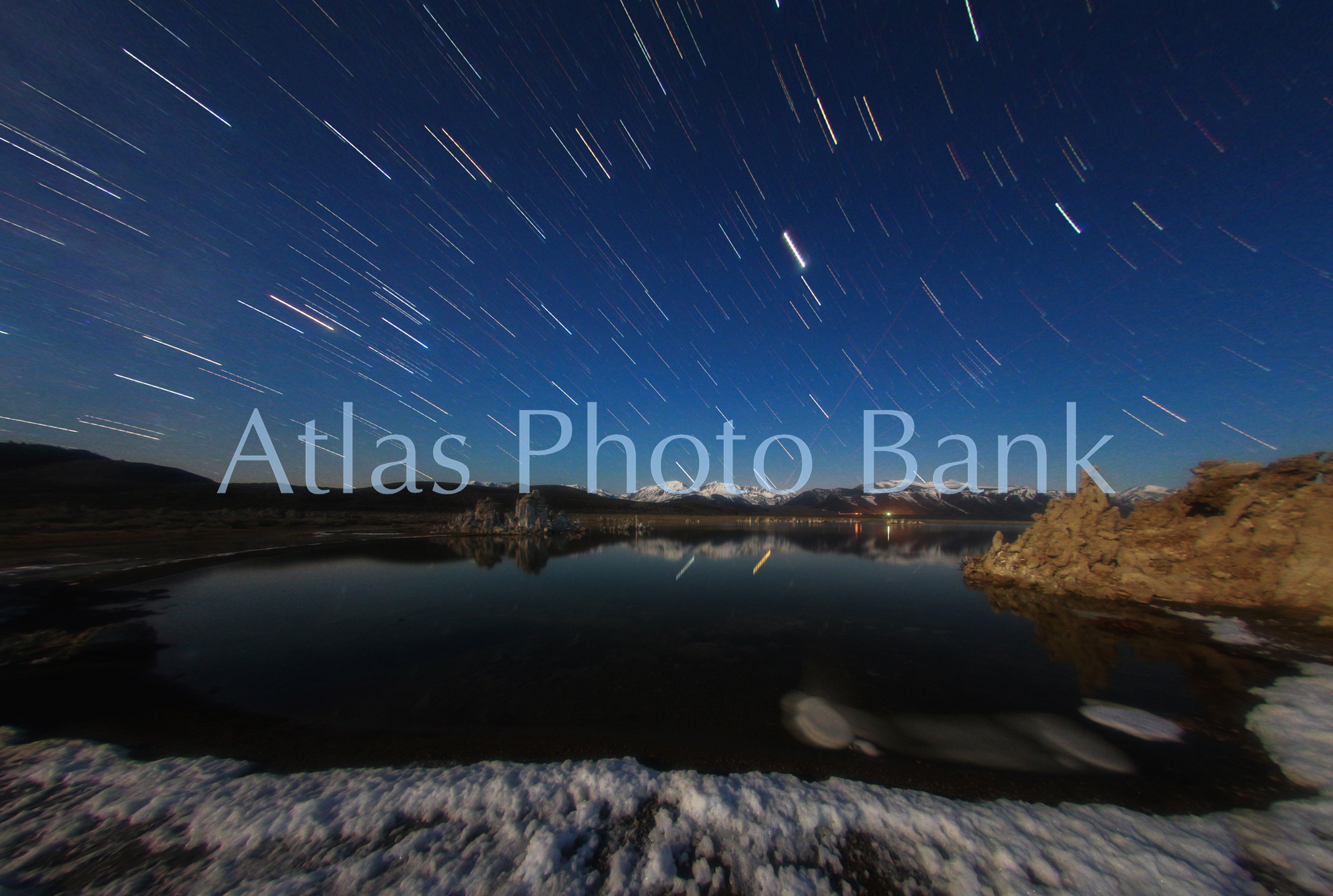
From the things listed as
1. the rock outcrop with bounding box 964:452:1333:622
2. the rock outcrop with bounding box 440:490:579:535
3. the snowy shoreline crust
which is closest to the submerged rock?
the snowy shoreline crust

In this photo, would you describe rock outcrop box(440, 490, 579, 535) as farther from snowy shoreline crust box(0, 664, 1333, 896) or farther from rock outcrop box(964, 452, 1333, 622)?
rock outcrop box(964, 452, 1333, 622)

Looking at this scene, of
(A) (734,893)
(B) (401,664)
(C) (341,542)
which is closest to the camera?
(A) (734,893)

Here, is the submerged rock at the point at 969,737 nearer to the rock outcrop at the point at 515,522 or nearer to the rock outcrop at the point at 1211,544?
the rock outcrop at the point at 1211,544

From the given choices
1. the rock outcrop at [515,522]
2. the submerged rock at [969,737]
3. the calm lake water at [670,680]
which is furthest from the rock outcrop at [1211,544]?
the rock outcrop at [515,522]

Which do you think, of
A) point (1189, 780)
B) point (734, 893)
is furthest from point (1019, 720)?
point (734, 893)

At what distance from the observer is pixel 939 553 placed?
117ft

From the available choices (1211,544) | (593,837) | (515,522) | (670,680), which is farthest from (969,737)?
(515,522)

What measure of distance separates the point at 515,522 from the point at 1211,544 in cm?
5227

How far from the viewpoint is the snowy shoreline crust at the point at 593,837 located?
418 centimetres

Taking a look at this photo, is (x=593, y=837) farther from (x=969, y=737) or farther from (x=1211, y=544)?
(x=1211, y=544)

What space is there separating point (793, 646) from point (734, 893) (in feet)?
27.9

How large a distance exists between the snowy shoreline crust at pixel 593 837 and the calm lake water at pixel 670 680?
54 cm

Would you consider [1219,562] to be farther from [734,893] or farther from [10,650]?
[10,650]

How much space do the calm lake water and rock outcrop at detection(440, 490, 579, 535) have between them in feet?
89.3
